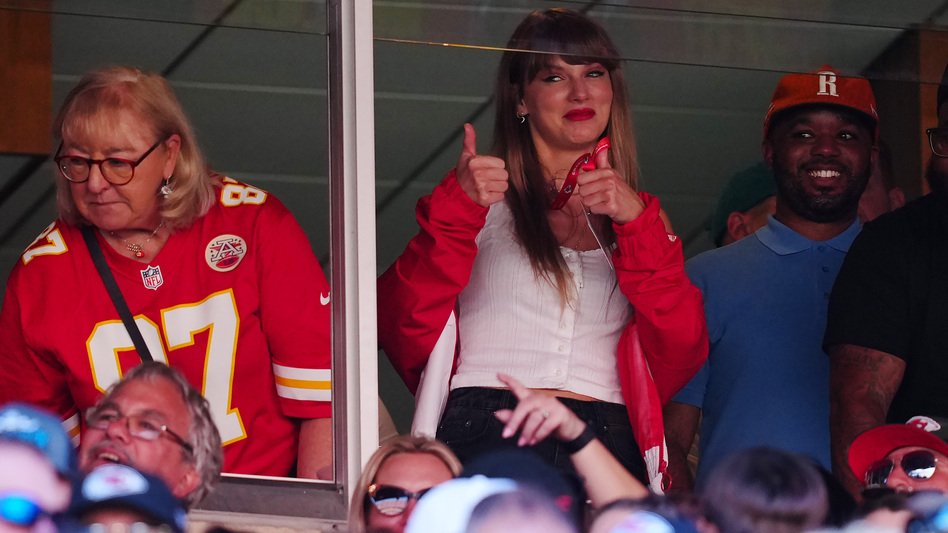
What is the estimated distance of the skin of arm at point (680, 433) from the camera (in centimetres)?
286

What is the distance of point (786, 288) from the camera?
9.64 feet

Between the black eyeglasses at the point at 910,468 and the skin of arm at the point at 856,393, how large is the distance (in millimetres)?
257

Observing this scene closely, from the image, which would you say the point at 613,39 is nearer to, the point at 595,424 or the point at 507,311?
the point at 507,311

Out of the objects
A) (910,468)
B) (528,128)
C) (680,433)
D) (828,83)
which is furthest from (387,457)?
(828,83)

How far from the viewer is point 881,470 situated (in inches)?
81.5

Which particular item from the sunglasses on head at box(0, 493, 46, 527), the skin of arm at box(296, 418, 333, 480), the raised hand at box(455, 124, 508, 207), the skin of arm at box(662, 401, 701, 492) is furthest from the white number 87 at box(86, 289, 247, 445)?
the skin of arm at box(662, 401, 701, 492)

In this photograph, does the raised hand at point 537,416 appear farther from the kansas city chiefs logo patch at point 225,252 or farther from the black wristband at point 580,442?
the kansas city chiefs logo patch at point 225,252

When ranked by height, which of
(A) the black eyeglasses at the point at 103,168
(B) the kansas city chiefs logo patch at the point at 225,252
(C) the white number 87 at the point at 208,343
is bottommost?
(C) the white number 87 at the point at 208,343

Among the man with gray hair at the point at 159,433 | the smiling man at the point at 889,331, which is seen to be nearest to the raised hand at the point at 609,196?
the smiling man at the point at 889,331

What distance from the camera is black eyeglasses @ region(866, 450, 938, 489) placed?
2014mm

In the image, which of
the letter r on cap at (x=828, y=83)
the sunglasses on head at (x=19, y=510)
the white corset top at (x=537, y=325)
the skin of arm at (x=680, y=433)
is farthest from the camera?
the skin of arm at (x=680, y=433)

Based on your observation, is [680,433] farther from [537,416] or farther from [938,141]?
[537,416]

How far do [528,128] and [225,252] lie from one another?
72cm

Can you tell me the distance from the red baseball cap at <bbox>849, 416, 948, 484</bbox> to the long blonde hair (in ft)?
2.06
